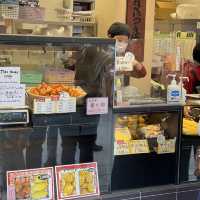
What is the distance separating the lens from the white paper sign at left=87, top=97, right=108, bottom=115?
2174 mm

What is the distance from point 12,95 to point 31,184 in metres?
0.50

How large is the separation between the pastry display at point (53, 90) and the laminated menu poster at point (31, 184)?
432mm

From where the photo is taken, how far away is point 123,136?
237 centimetres

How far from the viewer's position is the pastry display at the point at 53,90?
2072 mm

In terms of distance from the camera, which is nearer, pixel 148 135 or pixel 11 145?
pixel 11 145

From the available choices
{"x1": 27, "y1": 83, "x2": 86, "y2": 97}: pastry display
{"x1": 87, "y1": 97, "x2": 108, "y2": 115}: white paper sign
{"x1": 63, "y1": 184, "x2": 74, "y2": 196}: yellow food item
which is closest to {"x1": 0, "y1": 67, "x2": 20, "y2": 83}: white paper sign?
{"x1": 27, "y1": 83, "x2": 86, "y2": 97}: pastry display

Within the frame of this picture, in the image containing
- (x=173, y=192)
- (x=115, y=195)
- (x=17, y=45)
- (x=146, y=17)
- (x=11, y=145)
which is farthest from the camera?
(x=146, y=17)

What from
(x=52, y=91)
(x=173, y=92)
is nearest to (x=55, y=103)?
(x=52, y=91)

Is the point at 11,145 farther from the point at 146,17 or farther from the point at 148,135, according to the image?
the point at 146,17

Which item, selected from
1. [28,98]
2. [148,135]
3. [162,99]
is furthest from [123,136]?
[28,98]

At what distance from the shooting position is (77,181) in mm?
2201

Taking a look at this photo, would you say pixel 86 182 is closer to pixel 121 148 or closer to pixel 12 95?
pixel 121 148

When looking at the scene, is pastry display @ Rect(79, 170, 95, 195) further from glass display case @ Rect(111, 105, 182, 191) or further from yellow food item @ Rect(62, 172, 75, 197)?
glass display case @ Rect(111, 105, 182, 191)

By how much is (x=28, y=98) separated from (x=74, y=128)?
0.32m
